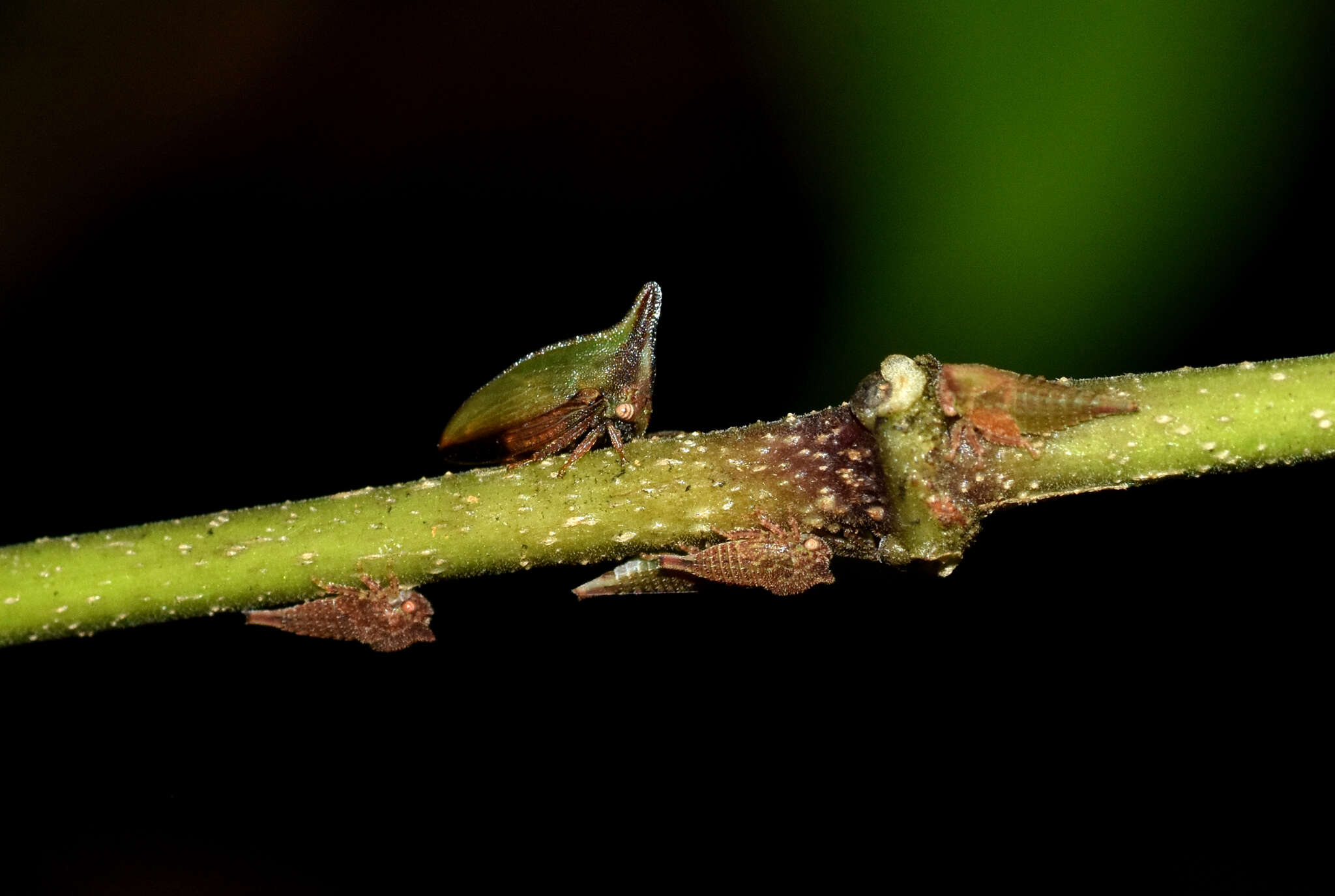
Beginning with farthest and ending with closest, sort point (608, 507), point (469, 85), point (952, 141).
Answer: point (469, 85), point (952, 141), point (608, 507)

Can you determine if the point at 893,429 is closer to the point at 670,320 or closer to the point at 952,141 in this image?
the point at 952,141

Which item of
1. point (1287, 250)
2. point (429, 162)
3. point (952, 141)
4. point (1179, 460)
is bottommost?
point (1179, 460)

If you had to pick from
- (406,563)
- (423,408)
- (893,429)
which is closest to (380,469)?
(423,408)

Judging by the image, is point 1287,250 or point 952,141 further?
point 1287,250

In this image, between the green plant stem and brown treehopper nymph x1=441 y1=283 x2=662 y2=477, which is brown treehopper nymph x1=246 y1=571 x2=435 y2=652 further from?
brown treehopper nymph x1=441 y1=283 x2=662 y2=477

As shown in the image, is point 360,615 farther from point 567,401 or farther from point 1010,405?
point 1010,405
